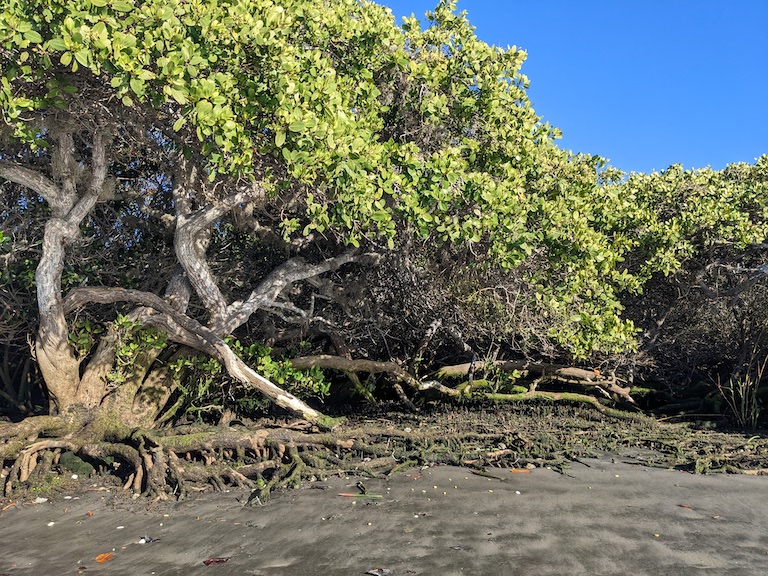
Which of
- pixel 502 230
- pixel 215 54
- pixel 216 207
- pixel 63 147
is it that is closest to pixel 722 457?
pixel 502 230

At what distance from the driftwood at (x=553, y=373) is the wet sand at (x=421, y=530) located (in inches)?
192

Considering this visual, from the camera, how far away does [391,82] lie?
8531 mm

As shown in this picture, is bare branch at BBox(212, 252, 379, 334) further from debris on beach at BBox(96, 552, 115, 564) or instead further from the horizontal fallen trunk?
debris on beach at BBox(96, 552, 115, 564)

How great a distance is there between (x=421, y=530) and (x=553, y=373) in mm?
8266

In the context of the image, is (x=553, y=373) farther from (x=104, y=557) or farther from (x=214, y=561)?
(x=104, y=557)

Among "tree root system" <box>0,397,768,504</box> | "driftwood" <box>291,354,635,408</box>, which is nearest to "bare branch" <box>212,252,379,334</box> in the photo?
"tree root system" <box>0,397,768,504</box>

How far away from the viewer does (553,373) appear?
41.6ft

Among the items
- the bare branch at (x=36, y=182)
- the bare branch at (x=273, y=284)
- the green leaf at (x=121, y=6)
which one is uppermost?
the green leaf at (x=121, y=6)

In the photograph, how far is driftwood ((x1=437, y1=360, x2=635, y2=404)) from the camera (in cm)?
1202

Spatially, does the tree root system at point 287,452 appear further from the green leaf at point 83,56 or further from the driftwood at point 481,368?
the green leaf at point 83,56

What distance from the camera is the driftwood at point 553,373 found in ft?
39.4

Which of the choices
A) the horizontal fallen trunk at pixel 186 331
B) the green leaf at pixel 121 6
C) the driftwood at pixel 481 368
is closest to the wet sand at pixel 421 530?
the horizontal fallen trunk at pixel 186 331

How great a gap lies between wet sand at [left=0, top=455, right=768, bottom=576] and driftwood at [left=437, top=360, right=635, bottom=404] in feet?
16.0

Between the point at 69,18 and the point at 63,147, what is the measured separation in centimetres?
260
